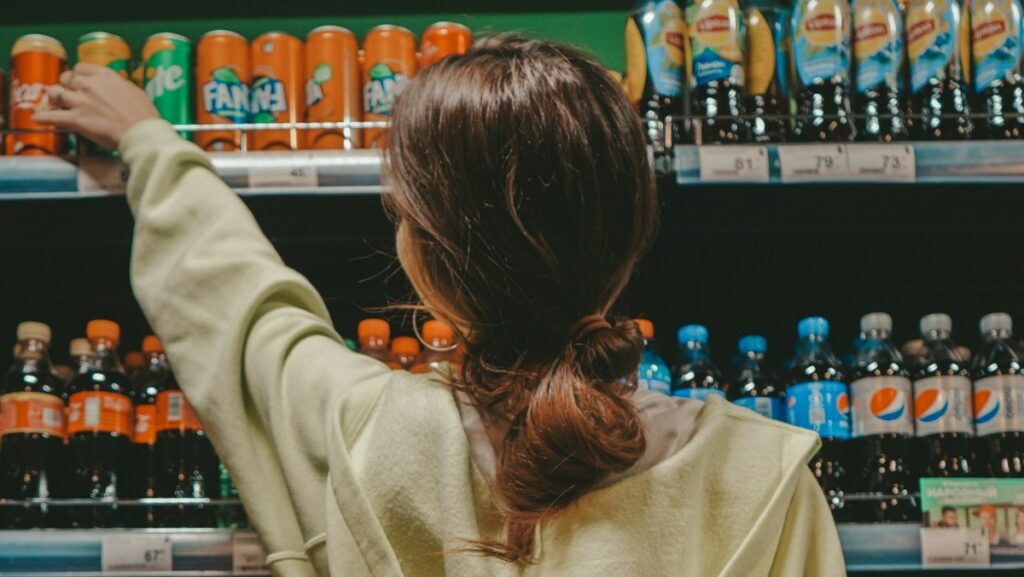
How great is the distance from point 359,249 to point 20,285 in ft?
2.07

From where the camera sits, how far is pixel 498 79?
0.87 m

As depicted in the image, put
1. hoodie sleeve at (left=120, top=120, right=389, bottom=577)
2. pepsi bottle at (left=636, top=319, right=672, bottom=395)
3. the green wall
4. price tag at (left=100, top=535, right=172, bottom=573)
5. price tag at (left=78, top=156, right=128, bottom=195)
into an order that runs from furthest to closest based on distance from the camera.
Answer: the green wall → pepsi bottle at (left=636, top=319, right=672, bottom=395) → price tag at (left=78, top=156, right=128, bottom=195) → price tag at (left=100, top=535, right=172, bottom=573) → hoodie sleeve at (left=120, top=120, right=389, bottom=577)

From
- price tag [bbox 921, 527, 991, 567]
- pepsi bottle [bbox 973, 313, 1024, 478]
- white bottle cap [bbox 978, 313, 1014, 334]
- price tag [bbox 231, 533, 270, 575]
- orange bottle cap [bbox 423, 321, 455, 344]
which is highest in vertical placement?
orange bottle cap [bbox 423, 321, 455, 344]

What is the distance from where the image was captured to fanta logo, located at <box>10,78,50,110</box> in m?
1.69

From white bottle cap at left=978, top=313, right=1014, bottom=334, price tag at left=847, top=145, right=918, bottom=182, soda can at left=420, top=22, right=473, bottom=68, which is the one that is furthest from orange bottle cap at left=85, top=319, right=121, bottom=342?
white bottle cap at left=978, top=313, right=1014, bottom=334

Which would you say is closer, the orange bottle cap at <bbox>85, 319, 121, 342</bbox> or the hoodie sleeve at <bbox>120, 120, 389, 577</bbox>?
the hoodie sleeve at <bbox>120, 120, 389, 577</bbox>

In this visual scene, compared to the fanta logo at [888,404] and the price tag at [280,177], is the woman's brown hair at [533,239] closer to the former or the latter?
the price tag at [280,177]

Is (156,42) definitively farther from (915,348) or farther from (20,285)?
(915,348)

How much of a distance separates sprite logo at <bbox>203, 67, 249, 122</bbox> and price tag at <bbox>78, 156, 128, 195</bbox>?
0.22 m

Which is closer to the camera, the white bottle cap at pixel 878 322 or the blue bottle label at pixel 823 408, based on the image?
the blue bottle label at pixel 823 408

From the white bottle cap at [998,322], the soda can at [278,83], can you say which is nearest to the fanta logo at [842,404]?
the white bottle cap at [998,322]

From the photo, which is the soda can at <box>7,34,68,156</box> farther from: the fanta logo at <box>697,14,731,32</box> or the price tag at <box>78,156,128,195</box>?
the fanta logo at <box>697,14,731,32</box>

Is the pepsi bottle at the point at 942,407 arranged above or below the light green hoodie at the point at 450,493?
below

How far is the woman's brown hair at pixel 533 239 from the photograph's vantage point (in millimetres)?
835
